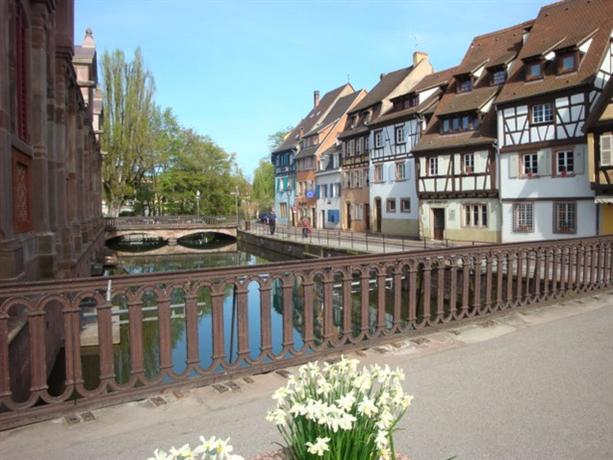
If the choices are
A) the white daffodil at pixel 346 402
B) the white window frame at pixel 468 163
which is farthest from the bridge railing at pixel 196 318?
the white window frame at pixel 468 163

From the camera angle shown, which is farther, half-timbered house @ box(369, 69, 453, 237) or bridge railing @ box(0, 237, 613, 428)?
half-timbered house @ box(369, 69, 453, 237)

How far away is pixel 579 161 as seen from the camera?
76.9 feet

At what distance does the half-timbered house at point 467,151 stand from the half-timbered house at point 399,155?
237 centimetres

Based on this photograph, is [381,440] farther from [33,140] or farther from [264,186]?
[264,186]

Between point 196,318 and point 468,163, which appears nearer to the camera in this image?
point 196,318

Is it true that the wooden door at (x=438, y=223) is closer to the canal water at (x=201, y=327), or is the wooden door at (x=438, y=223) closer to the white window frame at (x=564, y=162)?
the white window frame at (x=564, y=162)

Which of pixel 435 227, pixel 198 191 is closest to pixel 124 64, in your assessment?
pixel 198 191

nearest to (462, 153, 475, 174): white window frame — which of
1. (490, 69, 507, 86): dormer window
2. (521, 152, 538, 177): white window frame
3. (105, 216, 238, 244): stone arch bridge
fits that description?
(521, 152, 538, 177): white window frame

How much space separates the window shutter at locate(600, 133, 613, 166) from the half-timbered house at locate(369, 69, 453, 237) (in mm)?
13698

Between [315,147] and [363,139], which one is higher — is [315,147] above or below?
above

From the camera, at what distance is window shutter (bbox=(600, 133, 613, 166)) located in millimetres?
21109

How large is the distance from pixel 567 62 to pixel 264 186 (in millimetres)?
61145

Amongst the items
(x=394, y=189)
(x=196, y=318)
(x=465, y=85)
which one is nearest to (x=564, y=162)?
(x=465, y=85)

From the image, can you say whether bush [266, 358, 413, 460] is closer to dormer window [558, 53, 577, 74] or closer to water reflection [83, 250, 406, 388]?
water reflection [83, 250, 406, 388]
